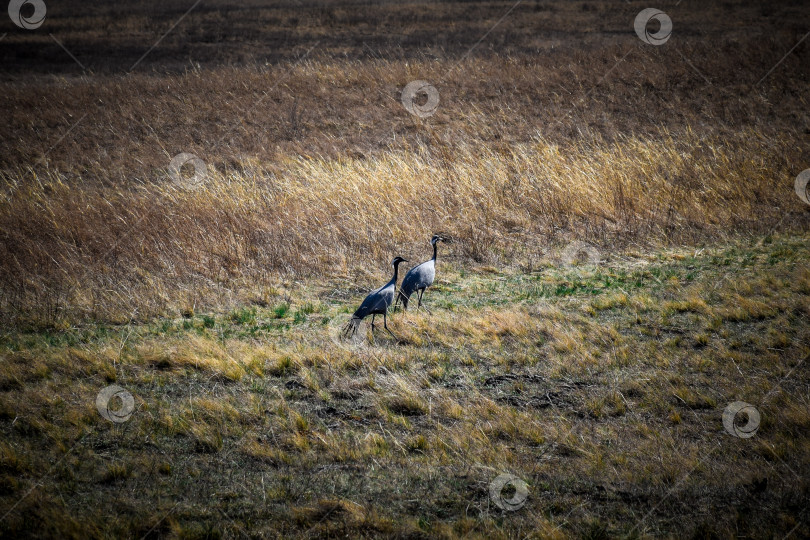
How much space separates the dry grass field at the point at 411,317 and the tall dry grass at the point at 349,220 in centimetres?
6

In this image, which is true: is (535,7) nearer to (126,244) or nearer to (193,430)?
(126,244)

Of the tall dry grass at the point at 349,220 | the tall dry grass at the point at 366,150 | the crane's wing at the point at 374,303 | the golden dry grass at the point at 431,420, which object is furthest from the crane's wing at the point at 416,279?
the tall dry grass at the point at 366,150

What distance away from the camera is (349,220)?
33.1 feet

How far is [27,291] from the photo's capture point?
7.81 metres

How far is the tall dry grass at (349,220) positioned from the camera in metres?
8.21

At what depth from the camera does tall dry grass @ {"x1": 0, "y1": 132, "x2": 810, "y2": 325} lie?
26.9 feet

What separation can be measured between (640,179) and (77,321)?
10131mm

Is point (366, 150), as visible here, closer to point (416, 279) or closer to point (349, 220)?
point (349, 220)

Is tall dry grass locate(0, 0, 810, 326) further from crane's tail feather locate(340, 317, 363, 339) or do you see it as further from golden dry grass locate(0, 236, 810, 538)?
crane's tail feather locate(340, 317, 363, 339)

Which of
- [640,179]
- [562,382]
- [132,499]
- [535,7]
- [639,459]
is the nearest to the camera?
[132,499]

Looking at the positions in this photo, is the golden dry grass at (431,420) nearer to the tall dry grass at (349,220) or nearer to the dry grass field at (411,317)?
the dry grass field at (411,317)

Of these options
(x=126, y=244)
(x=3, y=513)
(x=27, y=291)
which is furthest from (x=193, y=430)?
(x=126, y=244)

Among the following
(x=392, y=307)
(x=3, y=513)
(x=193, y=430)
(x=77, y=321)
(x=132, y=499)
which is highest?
(x=392, y=307)

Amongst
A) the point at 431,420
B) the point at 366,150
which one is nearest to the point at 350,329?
the point at 431,420
